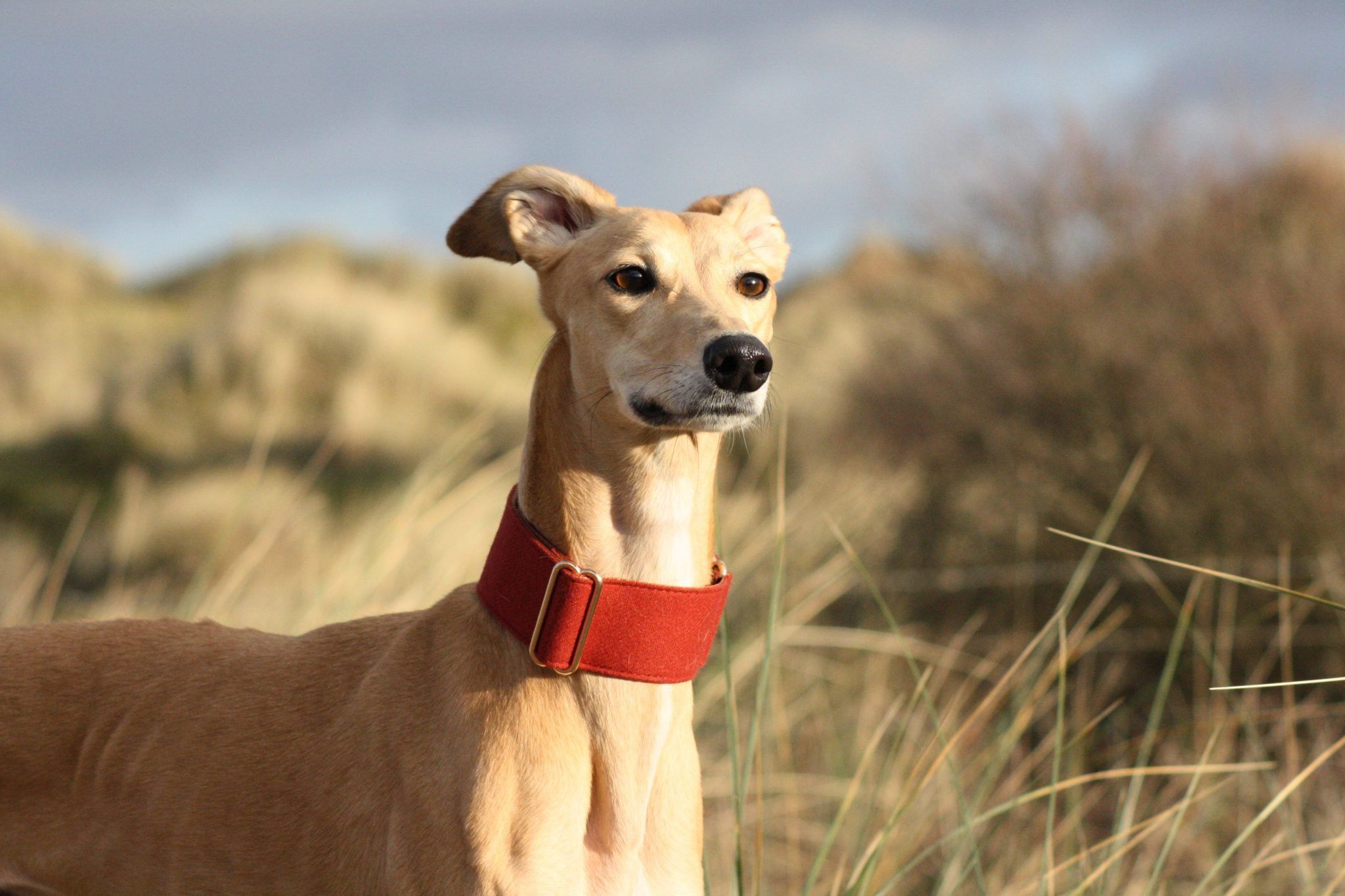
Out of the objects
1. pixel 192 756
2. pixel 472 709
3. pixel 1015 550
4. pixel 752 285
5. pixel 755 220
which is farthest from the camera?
pixel 1015 550

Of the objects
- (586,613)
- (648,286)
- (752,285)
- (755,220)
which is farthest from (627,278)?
(586,613)

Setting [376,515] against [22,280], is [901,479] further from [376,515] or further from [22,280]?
[22,280]

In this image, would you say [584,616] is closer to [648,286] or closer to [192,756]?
[648,286]

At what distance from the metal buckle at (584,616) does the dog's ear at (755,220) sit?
0.93 metres

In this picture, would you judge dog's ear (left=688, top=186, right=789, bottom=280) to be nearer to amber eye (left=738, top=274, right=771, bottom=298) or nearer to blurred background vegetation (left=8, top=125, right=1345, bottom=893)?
amber eye (left=738, top=274, right=771, bottom=298)

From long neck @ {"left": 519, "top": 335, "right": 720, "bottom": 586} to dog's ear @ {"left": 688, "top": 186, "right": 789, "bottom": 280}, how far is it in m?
0.67

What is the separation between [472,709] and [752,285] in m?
1.04

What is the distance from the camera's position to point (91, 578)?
37.9 feet

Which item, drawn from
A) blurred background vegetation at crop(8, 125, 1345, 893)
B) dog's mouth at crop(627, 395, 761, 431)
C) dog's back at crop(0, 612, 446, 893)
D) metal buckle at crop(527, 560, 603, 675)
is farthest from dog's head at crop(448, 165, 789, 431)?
blurred background vegetation at crop(8, 125, 1345, 893)

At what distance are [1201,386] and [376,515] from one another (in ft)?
15.6

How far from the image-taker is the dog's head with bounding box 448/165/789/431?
222 centimetres

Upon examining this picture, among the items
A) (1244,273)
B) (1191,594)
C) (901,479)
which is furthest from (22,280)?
(1191,594)

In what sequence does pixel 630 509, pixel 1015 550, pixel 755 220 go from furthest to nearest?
pixel 1015 550 < pixel 755 220 < pixel 630 509

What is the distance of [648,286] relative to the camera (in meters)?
2.45
